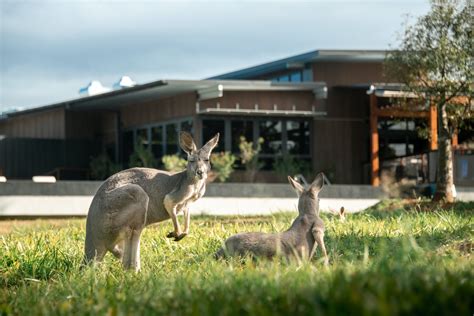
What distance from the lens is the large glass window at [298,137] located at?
31.9 meters

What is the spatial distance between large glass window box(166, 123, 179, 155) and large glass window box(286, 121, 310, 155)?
13.5 ft

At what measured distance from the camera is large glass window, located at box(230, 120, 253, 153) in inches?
1224

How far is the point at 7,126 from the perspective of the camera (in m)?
42.8

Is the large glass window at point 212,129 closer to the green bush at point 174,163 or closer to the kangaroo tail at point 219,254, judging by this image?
the green bush at point 174,163

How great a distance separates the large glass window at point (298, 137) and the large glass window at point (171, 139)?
411cm

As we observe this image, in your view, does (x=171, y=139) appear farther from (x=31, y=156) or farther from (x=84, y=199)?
(x=84, y=199)

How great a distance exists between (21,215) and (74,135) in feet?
38.6

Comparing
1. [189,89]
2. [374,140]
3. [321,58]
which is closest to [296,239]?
[374,140]

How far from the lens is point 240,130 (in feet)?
102

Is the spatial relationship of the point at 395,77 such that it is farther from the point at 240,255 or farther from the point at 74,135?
the point at 74,135

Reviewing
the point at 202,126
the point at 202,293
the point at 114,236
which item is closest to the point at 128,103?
the point at 202,126

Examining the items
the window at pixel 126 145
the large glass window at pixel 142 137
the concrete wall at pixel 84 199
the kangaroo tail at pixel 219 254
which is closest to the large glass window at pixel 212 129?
the large glass window at pixel 142 137

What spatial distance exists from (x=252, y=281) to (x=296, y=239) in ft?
7.02

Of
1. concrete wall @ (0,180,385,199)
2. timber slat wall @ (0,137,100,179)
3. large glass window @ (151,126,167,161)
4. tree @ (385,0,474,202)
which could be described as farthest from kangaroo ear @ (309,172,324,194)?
Answer: timber slat wall @ (0,137,100,179)
